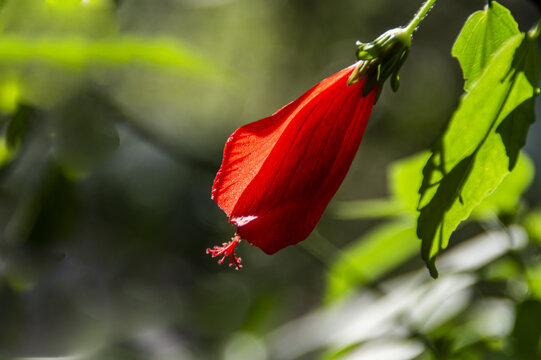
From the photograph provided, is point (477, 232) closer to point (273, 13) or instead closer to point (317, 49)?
point (317, 49)

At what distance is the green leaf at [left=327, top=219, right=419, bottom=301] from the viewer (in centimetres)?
82

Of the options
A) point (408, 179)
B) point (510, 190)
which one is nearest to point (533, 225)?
point (510, 190)

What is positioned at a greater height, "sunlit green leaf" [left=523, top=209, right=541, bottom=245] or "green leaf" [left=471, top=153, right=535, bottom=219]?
"green leaf" [left=471, top=153, right=535, bottom=219]

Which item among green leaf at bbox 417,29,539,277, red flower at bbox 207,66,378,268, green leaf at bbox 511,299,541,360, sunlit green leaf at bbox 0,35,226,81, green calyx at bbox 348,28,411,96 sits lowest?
green leaf at bbox 511,299,541,360

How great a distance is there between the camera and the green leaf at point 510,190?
67 centimetres

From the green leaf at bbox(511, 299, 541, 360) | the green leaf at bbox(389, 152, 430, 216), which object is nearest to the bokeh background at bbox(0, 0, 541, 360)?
the green leaf at bbox(511, 299, 541, 360)

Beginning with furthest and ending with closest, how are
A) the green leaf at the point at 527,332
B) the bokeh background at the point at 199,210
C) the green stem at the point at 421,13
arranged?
the bokeh background at the point at 199,210 < the green leaf at the point at 527,332 < the green stem at the point at 421,13

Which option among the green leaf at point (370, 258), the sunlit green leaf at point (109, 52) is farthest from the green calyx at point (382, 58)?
the green leaf at point (370, 258)

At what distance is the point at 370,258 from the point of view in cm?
85

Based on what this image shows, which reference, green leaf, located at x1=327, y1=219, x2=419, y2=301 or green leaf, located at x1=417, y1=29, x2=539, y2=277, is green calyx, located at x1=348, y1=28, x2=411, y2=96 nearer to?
green leaf, located at x1=417, y1=29, x2=539, y2=277

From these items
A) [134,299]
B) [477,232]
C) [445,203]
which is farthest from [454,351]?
[477,232]

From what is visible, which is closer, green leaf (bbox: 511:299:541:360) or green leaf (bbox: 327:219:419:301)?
green leaf (bbox: 511:299:541:360)

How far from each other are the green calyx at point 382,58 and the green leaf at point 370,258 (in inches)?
16.3

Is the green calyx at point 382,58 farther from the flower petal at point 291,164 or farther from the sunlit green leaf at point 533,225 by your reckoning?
the sunlit green leaf at point 533,225
